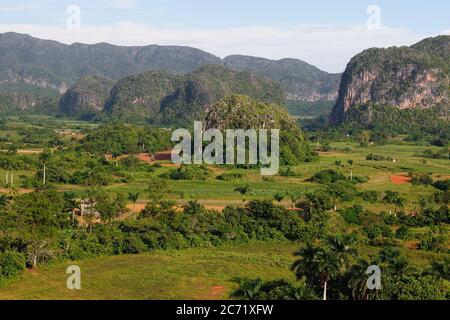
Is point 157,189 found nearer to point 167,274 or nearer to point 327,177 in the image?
point 327,177

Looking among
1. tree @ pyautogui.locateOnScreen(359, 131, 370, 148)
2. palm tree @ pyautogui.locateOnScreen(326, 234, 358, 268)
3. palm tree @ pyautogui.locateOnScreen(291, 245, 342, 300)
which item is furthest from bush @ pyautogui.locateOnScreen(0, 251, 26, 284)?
tree @ pyautogui.locateOnScreen(359, 131, 370, 148)

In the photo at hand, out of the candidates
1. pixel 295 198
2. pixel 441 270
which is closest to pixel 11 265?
pixel 441 270

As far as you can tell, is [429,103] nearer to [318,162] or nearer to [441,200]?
[318,162]

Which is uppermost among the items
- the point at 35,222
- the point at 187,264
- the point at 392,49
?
the point at 392,49

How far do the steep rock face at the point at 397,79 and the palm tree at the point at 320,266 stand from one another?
454ft

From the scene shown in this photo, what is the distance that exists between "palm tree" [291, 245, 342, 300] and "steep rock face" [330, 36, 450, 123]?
13852 centimetres

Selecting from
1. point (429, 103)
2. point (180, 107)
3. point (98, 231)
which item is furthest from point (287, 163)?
point (180, 107)

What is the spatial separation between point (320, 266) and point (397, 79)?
145484 mm

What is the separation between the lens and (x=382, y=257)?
Answer: 101 ft

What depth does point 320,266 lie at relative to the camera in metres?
29.6

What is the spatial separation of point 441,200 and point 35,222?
139 ft

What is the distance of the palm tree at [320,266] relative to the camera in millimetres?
29562

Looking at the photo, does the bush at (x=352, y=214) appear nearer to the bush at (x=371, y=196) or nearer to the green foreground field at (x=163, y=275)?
the bush at (x=371, y=196)

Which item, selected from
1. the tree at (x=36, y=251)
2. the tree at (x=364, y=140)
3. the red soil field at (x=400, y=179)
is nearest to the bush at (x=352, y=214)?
the red soil field at (x=400, y=179)
